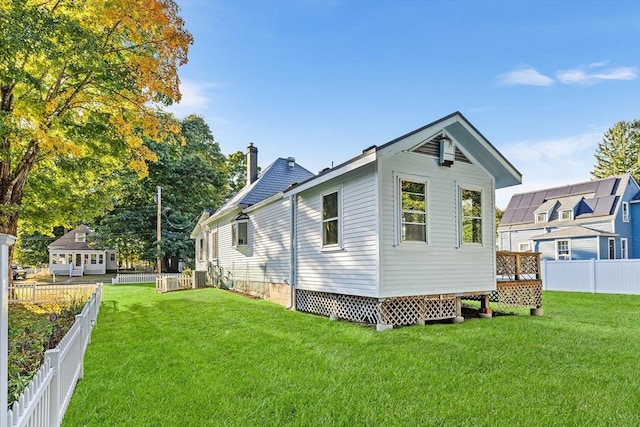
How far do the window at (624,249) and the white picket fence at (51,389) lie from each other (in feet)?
91.1

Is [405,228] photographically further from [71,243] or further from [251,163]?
[71,243]

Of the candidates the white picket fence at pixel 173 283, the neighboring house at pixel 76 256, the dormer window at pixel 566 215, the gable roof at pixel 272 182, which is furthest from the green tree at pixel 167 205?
the dormer window at pixel 566 215

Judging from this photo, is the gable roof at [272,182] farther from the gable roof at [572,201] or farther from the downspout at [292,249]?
the gable roof at [572,201]

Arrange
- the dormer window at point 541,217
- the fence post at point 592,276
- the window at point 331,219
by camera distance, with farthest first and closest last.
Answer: the dormer window at point 541,217 < the fence post at point 592,276 < the window at point 331,219

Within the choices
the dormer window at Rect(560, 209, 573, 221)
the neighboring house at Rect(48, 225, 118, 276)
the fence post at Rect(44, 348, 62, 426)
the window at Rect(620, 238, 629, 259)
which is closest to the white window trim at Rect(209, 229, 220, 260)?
the fence post at Rect(44, 348, 62, 426)

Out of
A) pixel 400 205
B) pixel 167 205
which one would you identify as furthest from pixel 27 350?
pixel 167 205

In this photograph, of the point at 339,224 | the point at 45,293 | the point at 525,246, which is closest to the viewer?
the point at 339,224

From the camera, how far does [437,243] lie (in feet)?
28.5

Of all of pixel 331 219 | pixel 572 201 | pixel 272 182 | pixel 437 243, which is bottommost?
pixel 437 243

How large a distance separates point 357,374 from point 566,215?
25.6 m

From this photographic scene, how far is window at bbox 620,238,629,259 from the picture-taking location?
23.0 m

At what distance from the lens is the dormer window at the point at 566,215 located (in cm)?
2481

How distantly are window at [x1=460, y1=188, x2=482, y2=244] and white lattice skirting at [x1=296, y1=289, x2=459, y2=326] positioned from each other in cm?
156

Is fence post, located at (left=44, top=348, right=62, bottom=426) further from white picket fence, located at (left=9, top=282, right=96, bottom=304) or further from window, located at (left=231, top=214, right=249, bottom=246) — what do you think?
white picket fence, located at (left=9, top=282, right=96, bottom=304)
